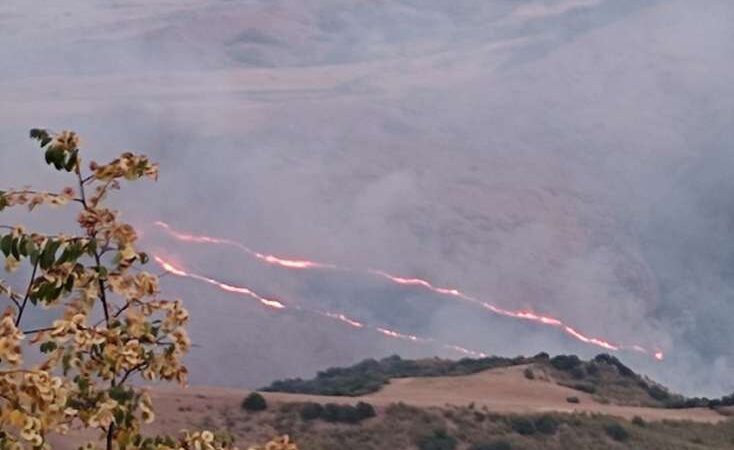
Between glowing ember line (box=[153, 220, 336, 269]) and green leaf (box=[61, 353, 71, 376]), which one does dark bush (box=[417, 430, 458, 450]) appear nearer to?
green leaf (box=[61, 353, 71, 376])

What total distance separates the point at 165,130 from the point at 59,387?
6076 cm

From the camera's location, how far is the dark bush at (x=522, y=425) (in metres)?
30.1

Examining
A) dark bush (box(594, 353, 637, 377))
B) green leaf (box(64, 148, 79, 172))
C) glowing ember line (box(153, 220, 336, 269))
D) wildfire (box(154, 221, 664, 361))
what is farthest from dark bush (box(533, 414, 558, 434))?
green leaf (box(64, 148, 79, 172))

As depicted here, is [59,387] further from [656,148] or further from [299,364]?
[656,148]

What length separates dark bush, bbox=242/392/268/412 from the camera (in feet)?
101

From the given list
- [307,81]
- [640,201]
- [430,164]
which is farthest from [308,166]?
[640,201]

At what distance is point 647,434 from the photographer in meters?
30.9

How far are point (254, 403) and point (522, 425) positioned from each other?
247 inches

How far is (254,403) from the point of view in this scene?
31109 millimetres

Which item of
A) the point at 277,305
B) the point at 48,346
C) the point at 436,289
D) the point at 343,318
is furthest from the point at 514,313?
the point at 48,346

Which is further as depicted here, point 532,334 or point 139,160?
point 532,334

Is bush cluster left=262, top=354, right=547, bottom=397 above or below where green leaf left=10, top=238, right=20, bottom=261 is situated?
above

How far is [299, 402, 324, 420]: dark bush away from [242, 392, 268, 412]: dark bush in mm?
982

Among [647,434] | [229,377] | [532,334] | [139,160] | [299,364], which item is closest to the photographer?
[139,160]
